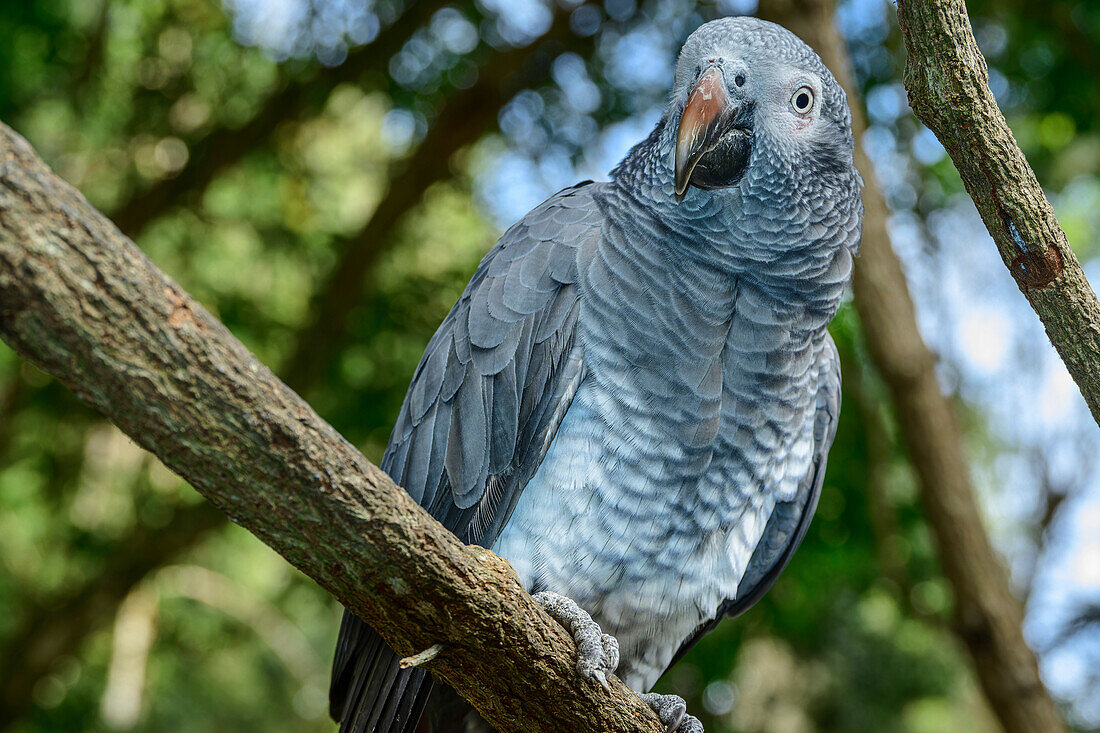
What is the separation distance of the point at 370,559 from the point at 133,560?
477 centimetres

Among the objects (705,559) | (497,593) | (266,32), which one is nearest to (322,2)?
(266,32)

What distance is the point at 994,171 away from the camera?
1.63 meters

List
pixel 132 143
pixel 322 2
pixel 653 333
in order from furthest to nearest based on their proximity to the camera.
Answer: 1. pixel 132 143
2. pixel 322 2
3. pixel 653 333

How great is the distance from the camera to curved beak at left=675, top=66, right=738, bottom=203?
206cm

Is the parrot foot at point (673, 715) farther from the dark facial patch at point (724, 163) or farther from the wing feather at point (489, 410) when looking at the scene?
the dark facial patch at point (724, 163)

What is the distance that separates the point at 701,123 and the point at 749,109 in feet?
0.61

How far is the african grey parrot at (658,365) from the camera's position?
7.11 ft

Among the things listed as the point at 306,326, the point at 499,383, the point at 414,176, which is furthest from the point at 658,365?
the point at 306,326

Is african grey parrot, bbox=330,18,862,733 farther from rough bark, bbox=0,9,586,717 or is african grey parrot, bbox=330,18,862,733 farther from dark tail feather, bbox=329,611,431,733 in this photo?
rough bark, bbox=0,9,586,717

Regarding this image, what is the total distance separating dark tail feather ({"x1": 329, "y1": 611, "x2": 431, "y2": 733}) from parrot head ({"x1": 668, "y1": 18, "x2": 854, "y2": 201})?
4.38 ft

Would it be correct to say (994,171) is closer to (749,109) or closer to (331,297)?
(749,109)

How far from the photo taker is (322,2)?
4715 mm

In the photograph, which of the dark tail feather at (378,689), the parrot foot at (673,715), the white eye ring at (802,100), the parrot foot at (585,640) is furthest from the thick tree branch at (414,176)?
the parrot foot at (673,715)

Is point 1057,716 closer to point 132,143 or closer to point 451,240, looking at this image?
point 451,240
